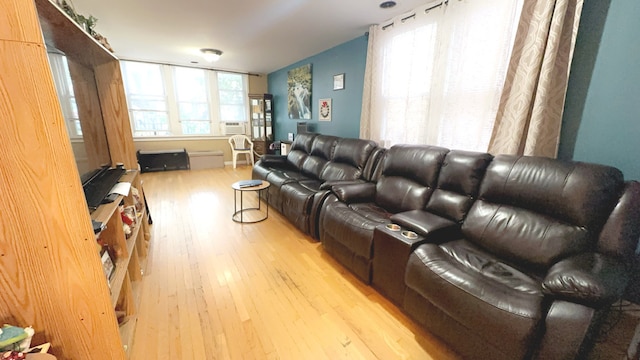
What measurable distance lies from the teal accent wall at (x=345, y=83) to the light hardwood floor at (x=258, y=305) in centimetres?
191

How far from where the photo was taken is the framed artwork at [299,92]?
15.0 feet

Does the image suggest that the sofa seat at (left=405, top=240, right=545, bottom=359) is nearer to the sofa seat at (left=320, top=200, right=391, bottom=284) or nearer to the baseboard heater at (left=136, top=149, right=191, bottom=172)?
the sofa seat at (left=320, top=200, right=391, bottom=284)

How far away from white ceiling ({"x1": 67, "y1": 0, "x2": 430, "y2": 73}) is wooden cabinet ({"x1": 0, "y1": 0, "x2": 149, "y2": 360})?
184 centimetres

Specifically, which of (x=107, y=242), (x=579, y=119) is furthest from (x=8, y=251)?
(x=579, y=119)

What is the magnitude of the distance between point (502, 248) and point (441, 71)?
1660 millimetres

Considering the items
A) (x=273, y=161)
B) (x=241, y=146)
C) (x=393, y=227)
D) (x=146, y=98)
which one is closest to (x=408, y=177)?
(x=393, y=227)

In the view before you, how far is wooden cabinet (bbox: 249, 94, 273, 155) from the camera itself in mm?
6094

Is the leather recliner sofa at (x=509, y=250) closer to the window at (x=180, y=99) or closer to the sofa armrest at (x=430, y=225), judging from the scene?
the sofa armrest at (x=430, y=225)

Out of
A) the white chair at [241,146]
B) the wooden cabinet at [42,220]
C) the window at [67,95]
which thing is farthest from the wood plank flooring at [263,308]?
the white chair at [241,146]

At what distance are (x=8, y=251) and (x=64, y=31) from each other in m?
1.25

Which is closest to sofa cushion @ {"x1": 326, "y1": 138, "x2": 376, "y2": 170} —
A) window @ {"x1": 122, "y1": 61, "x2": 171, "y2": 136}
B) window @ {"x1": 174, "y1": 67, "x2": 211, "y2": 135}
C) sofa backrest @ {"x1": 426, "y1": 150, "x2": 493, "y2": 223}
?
sofa backrest @ {"x1": 426, "y1": 150, "x2": 493, "y2": 223}

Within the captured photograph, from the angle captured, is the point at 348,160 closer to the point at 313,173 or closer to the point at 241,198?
the point at 313,173

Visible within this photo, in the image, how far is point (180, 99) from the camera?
5.77 metres

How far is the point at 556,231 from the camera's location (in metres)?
1.35
